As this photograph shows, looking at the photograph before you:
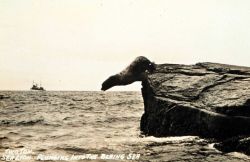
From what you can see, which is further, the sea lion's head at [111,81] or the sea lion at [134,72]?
the sea lion's head at [111,81]

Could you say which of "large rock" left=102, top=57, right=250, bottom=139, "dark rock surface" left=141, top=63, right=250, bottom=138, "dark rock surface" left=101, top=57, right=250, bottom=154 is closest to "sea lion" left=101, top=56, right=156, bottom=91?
"large rock" left=102, top=57, right=250, bottom=139

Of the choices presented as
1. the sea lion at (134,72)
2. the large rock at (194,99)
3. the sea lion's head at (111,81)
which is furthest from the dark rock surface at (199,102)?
the sea lion's head at (111,81)

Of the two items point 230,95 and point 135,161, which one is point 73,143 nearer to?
point 135,161

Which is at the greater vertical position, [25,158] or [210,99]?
[210,99]

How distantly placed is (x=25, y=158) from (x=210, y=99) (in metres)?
4.80

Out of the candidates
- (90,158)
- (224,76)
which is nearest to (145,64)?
(224,76)

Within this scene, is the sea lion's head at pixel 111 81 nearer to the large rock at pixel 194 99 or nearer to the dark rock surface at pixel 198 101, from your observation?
the large rock at pixel 194 99

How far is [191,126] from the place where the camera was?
860cm

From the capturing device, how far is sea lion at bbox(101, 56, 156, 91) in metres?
12.4

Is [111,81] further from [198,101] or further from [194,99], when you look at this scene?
[198,101]

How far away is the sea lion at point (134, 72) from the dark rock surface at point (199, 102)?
0.23 metres

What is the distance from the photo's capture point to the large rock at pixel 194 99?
7.65m

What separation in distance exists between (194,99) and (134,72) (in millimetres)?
3894

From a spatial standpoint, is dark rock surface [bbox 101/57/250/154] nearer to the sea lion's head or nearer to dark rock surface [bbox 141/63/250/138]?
dark rock surface [bbox 141/63/250/138]
